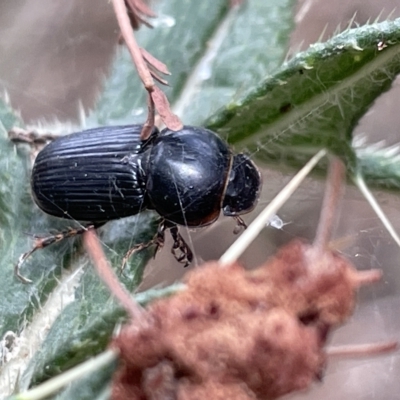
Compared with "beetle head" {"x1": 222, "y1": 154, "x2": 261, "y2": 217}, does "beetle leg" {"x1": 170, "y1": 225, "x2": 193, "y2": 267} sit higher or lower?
lower

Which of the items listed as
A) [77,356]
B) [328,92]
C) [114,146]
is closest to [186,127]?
[114,146]

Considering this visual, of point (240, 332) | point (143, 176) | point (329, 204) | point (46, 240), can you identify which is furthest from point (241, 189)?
point (240, 332)

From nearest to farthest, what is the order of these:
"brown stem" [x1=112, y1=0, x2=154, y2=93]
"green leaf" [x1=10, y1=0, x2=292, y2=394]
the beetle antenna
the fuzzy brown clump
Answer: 1. the fuzzy brown clump
2. the beetle antenna
3. "brown stem" [x1=112, y1=0, x2=154, y2=93]
4. "green leaf" [x1=10, y1=0, x2=292, y2=394]

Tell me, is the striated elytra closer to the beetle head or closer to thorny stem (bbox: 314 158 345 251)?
the beetle head

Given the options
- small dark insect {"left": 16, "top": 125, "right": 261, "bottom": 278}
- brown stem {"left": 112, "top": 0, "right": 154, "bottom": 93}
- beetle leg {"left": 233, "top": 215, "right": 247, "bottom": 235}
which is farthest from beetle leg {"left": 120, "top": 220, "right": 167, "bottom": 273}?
brown stem {"left": 112, "top": 0, "right": 154, "bottom": 93}

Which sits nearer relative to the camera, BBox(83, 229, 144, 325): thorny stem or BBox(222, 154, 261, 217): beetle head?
BBox(83, 229, 144, 325): thorny stem

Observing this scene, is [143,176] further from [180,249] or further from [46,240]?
[46,240]

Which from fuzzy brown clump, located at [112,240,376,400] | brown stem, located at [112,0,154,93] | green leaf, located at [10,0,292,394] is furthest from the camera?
green leaf, located at [10,0,292,394]
